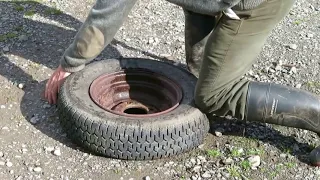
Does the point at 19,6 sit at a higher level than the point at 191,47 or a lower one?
lower

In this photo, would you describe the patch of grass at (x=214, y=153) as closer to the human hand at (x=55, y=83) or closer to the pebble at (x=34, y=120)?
the human hand at (x=55, y=83)

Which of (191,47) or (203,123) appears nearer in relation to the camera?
(203,123)

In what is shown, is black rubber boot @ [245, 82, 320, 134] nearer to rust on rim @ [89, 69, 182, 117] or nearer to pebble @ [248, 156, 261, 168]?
pebble @ [248, 156, 261, 168]

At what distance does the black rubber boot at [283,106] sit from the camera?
3816 millimetres

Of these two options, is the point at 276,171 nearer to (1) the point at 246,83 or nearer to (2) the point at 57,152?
(1) the point at 246,83

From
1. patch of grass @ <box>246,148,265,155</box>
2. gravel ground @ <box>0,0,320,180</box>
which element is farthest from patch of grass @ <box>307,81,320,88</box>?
patch of grass @ <box>246,148,265,155</box>

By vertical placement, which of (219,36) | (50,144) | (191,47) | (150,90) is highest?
(219,36)

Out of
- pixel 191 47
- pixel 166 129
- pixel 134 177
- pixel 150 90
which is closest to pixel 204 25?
pixel 191 47

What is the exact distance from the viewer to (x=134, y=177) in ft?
12.1

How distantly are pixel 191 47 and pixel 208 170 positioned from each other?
1.12m

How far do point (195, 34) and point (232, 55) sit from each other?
2.63ft

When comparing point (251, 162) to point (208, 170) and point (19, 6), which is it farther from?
point (19, 6)

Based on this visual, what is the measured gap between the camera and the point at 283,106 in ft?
12.5

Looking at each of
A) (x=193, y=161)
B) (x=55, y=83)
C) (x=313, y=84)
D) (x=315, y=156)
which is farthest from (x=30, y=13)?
(x=315, y=156)
